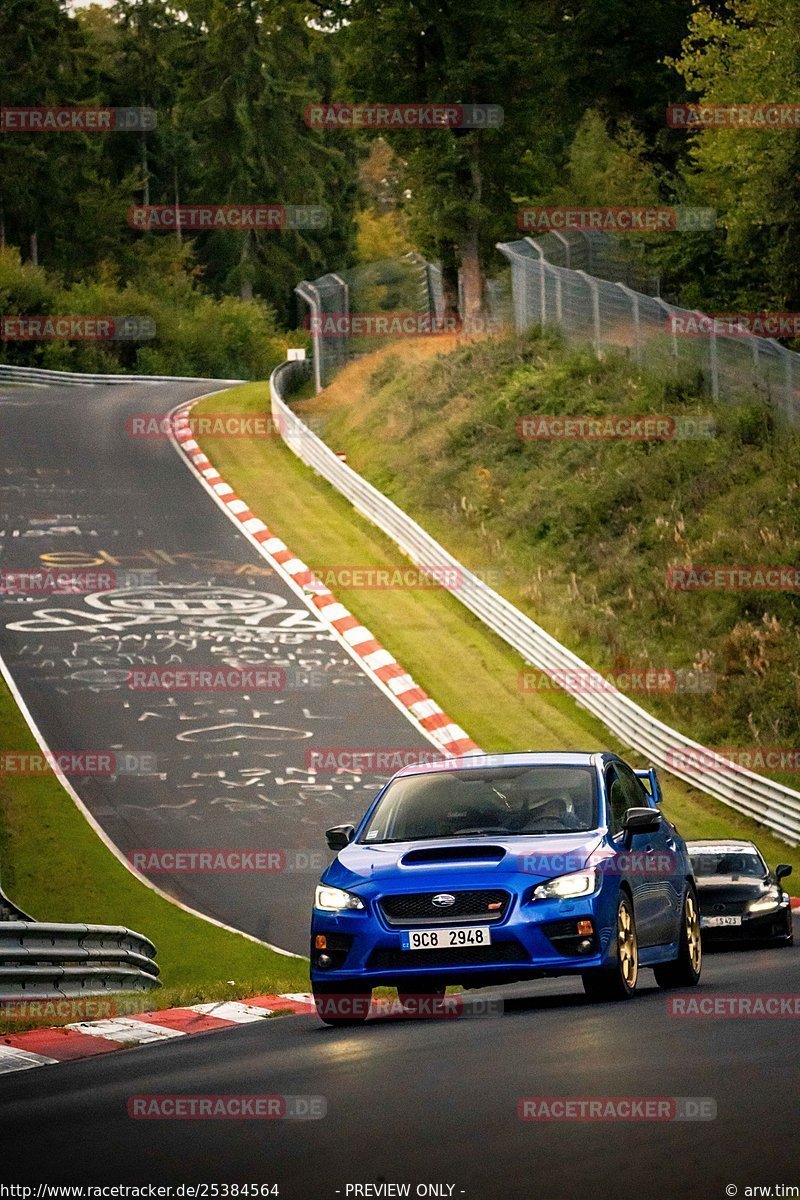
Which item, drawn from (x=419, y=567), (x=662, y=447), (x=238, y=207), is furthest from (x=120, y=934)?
(x=238, y=207)

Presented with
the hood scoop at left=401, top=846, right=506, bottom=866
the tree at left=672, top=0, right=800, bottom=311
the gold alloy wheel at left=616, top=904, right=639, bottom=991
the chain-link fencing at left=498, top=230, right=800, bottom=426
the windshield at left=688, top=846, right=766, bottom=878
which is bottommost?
the windshield at left=688, top=846, right=766, bottom=878

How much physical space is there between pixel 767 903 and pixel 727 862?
0.75m

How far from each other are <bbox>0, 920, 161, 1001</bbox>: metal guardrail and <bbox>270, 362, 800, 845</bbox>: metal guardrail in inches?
477

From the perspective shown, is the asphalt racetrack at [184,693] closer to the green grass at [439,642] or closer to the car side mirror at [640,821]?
the green grass at [439,642]

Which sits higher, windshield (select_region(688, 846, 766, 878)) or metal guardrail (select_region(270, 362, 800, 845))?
windshield (select_region(688, 846, 766, 878))

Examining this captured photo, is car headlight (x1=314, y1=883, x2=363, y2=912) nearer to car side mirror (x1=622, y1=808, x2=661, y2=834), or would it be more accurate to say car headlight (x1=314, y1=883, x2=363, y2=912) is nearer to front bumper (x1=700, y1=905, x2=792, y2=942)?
car side mirror (x1=622, y1=808, x2=661, y2=834)

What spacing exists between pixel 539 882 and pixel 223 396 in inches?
1928

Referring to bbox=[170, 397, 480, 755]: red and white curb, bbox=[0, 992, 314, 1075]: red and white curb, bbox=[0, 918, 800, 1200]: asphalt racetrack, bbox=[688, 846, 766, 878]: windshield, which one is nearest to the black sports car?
bbox=[688, 846, 766, 878]: windshield

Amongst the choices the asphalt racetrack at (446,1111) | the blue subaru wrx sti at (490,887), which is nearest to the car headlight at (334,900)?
the blue subaru wrx sti at (490,887)

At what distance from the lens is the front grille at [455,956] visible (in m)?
11.0

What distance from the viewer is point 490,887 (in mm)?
11031

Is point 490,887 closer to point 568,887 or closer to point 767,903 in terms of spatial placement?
point 568,887

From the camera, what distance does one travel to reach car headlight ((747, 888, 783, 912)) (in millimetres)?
18641

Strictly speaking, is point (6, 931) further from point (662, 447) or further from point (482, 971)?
point (662, 447)
